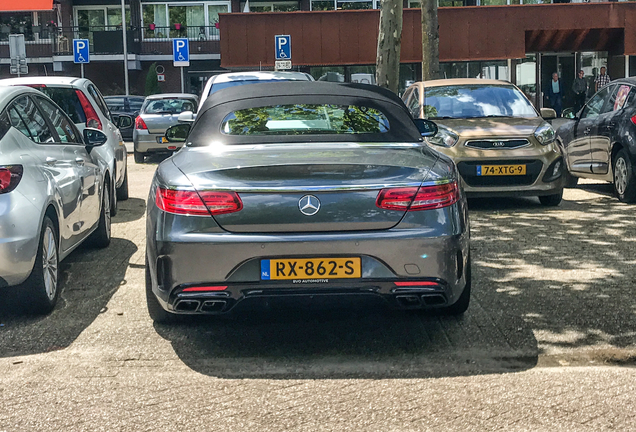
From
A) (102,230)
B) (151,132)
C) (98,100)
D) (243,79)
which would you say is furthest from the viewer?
(151,132)

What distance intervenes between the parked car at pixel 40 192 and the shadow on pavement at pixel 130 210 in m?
2.71

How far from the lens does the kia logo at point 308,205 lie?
4.76 meters

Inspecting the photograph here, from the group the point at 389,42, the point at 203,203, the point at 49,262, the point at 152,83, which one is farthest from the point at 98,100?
the point at 152,83

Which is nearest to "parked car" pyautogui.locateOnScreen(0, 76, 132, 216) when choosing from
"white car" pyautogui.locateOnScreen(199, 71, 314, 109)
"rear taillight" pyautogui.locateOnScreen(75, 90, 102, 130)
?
"rear taillight" pyautogui.locateOnScreen(75, 90, 102, 130)

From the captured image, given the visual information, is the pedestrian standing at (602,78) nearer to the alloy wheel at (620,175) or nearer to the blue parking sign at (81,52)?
the blue parking sign at (81,52)

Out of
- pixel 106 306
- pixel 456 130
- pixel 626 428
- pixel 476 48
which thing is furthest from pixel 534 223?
pixel 476 48

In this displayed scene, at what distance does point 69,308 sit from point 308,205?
→ 230 centimetres

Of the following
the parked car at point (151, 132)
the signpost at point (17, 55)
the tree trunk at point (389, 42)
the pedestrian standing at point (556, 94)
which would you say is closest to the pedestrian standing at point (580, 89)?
the pedestrian standing at point (556, 94)

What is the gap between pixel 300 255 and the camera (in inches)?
188

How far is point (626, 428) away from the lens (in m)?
3.87

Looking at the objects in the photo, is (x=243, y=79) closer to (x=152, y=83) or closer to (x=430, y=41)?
(x=430, y=41)

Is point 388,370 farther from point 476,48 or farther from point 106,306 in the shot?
point 476,48

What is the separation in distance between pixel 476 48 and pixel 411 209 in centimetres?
2932

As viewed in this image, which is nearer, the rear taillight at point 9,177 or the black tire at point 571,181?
the rear taillight at point 9,177
